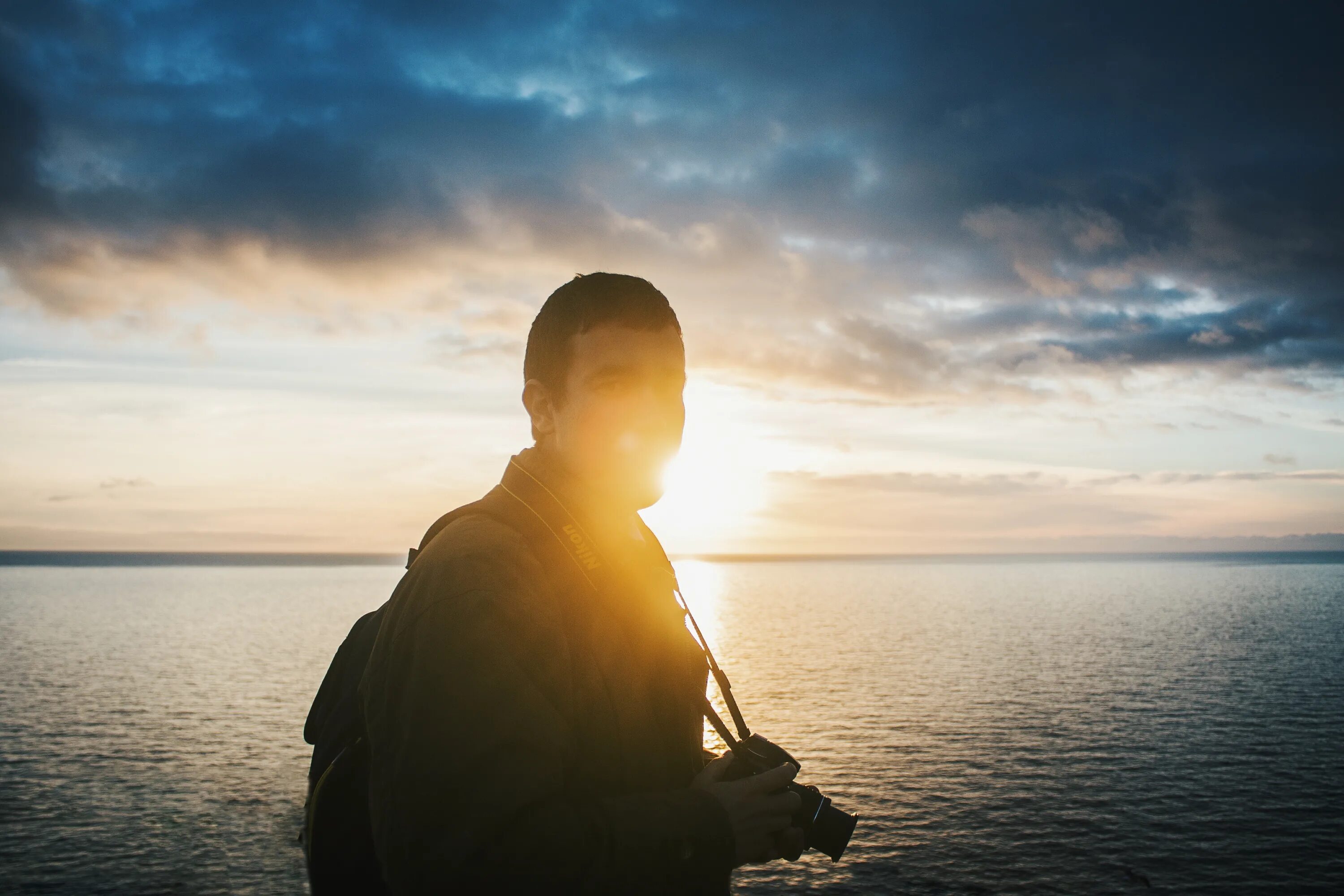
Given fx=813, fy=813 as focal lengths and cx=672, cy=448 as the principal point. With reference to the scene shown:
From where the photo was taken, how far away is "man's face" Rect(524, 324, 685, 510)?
3018mm

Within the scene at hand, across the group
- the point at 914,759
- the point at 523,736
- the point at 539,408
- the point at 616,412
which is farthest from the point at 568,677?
the point at 914,759

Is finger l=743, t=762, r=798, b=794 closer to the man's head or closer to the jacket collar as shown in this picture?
the jacket collar

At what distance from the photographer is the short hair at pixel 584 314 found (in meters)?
3.09

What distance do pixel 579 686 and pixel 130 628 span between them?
458ft

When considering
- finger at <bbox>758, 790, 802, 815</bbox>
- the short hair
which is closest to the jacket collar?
the short hair

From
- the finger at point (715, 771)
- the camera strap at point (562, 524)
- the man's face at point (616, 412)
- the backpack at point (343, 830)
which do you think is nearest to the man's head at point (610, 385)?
the man's face at point (616, 412)

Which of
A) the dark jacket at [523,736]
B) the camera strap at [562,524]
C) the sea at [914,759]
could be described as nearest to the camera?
the dark jacket at [523,736]

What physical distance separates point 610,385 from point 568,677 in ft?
3.52

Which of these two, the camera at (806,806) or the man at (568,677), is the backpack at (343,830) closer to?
the man at (568,677)

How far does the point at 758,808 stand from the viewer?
2666mm

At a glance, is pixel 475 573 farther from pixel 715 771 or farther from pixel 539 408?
pixel 715 771

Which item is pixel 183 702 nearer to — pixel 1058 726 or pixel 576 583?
pixel 1058 726

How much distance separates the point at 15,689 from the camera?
6562 centimetres

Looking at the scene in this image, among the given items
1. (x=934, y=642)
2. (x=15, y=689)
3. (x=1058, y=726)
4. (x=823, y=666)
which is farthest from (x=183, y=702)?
(x=934, y=642)
